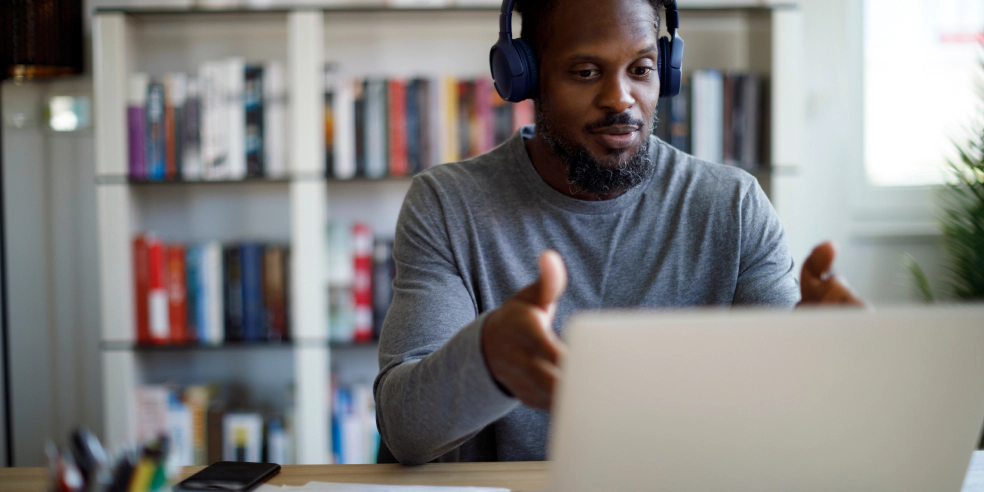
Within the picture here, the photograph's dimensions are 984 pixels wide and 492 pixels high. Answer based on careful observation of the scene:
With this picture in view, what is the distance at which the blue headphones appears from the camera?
109 centimetres

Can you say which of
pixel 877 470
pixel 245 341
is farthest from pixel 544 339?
pixel 245 341

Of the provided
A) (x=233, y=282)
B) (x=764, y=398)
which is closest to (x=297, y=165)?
(x=233, y=282)

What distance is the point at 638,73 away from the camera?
1.08 metres

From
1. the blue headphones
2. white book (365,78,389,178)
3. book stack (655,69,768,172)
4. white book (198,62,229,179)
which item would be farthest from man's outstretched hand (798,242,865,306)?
white book (198,62,229,179)

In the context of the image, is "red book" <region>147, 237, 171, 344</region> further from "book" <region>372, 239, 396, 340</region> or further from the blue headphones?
the blue headphones

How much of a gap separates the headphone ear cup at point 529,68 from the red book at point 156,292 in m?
1.33

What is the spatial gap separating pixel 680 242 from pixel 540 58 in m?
0.35

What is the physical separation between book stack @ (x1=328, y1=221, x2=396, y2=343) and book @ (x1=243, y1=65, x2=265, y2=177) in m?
0.28

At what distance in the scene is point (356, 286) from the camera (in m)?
2.01

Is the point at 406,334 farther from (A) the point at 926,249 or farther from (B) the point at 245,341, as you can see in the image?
(A) the point at 926,249

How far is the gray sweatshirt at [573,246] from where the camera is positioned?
40.6 inches

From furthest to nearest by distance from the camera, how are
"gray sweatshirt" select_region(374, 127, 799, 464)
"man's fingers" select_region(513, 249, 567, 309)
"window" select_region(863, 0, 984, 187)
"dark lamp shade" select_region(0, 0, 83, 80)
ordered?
"window" select_region(863, 0, 984, 187) → "dark lamp shade" select_region(0, 0, 83, 80) → "gray sweatshirt" select_region(374, 127, 799, 464) → "man's fingers" select_region(513, 249, 567, 309)

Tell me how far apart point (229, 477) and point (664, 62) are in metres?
0.86

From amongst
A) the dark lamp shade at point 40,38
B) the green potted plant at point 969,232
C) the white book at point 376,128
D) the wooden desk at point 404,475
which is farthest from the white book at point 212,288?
the green potted plant at point 969,232
